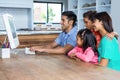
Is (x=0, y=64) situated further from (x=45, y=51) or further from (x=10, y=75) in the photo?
(x=45, y=51)

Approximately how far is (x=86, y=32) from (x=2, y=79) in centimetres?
95

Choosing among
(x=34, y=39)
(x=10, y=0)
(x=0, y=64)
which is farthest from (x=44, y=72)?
(x=10, y=0)

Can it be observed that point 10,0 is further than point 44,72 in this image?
Yes

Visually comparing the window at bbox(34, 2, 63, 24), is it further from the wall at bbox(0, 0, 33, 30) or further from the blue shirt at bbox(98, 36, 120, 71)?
the blue shirt at bbox(98, 36, 120, 71)

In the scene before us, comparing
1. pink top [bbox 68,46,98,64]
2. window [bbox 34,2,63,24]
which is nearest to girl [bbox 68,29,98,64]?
pink top [bbox 68,46,98,64]

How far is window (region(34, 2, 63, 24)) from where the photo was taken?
5.96 metres

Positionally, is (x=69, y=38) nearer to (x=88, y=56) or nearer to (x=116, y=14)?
(x=88, y=56)

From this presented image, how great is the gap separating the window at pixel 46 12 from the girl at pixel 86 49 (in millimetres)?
4121

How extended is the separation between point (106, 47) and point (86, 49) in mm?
208

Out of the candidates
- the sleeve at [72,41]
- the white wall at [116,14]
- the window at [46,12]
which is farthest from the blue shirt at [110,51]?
the window at [46,12]

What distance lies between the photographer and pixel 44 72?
1373 mm

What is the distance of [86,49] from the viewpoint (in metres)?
1.85

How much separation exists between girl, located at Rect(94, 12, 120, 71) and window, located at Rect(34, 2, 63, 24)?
13.8 ft

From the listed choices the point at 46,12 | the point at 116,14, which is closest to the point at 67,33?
the point at 116,14
